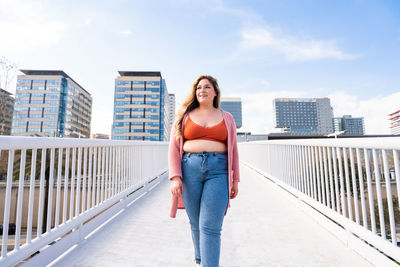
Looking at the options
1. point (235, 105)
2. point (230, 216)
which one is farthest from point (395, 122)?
point (230, 216)

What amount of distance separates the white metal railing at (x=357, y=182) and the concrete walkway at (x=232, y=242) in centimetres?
28

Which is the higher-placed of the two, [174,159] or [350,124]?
[350,124]

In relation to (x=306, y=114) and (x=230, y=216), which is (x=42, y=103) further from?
(x=306, y=114)

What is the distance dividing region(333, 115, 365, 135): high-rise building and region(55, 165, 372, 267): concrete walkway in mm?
209543

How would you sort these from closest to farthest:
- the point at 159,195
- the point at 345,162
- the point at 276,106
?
the point at 345,162
the point at 159,195
the point at 276,106

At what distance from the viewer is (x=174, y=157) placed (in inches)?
59.3

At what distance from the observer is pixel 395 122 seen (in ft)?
490

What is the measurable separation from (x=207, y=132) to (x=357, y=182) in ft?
6.01

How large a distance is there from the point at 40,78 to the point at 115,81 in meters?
27.8

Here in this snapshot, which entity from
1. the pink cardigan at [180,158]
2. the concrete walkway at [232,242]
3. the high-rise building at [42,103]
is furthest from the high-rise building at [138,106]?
the pink cardigan at [180,158]

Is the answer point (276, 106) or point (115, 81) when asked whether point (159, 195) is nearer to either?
point (115, 81)

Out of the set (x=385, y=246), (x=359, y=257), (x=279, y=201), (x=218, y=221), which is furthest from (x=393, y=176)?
(x=279, y=201)

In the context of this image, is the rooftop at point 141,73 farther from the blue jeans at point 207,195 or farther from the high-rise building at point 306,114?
the high-rise building at point 306,114

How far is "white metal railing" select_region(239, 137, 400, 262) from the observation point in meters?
1.62
